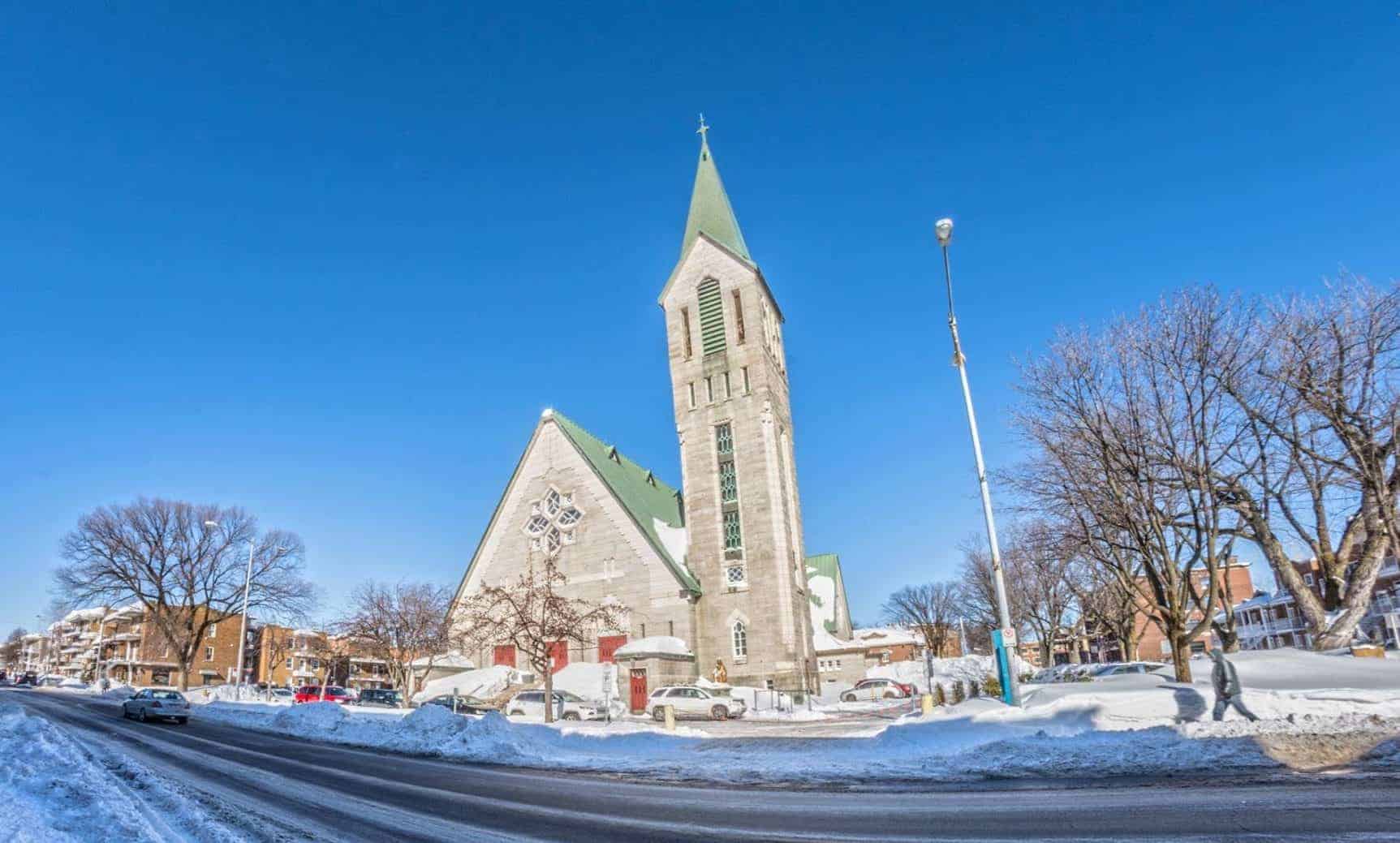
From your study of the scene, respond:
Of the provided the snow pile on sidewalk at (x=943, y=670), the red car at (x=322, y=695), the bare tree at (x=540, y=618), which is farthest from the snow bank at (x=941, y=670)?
the red car at (x=322, y=695)

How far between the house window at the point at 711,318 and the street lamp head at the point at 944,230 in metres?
A: 26.7

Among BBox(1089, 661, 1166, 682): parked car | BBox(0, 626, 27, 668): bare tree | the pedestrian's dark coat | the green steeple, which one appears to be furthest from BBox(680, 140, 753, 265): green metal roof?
BBox(0, 626, 27, 668): bare tree

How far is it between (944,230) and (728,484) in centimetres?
2616

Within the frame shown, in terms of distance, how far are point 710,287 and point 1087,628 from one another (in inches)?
1671

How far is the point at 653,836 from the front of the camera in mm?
8039

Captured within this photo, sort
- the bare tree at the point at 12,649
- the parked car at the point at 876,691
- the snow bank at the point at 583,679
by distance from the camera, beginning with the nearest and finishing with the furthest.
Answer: the snow bank at the point at 583,679 → the parked car at the point at 876,691 → the bare tree at the point at 12,649

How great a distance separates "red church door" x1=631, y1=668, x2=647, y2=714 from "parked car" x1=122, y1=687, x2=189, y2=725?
17896mm

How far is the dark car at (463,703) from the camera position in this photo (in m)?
31.6

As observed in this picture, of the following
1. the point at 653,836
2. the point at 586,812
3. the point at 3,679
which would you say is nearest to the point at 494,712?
the point at 586,812

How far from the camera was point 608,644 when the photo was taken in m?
42.3

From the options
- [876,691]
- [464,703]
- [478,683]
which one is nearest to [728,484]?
[876,691]

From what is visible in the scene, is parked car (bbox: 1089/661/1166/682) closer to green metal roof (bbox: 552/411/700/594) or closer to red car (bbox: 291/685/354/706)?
green metal roof (bbox: 552/411/700/594)

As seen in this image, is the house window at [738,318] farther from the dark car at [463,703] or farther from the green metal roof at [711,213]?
the dark car at [463,703]

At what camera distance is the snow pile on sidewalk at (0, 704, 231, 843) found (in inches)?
284
